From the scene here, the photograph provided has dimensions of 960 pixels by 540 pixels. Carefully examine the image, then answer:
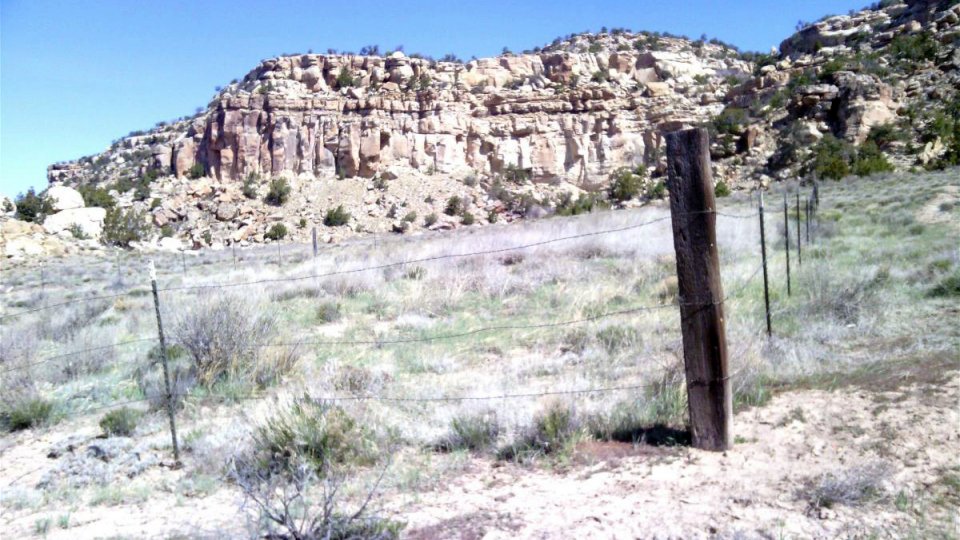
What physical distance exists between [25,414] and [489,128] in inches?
2184

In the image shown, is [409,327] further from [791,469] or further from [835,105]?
[835,105]

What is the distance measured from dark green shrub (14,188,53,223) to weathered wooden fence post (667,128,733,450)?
45.7 metres

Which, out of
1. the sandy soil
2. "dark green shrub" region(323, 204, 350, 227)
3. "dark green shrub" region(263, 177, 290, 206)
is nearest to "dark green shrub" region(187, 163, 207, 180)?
"dark green shrub" region(263, 177, 290, 206)

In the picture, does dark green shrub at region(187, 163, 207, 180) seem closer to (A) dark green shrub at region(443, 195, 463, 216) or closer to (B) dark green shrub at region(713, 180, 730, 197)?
(A) dark green shrub at region(443, 195, 463, 216)

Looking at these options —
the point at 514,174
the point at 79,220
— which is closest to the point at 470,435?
the point at 79,220

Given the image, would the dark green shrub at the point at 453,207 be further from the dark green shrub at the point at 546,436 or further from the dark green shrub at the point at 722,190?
the dark green shrub at the point at 546,436

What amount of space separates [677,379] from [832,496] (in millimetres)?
2023

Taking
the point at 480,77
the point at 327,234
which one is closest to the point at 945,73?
the point at 480,77

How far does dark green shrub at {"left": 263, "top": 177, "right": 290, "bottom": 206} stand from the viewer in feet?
176

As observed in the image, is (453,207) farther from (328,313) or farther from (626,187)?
(328,313)

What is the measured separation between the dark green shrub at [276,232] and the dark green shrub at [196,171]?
11489 mm

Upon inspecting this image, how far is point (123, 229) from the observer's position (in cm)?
4312

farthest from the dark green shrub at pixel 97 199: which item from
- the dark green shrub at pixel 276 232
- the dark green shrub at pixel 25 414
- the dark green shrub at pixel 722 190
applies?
the dark green shrub at pixel 25 414

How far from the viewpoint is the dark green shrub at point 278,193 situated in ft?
176
